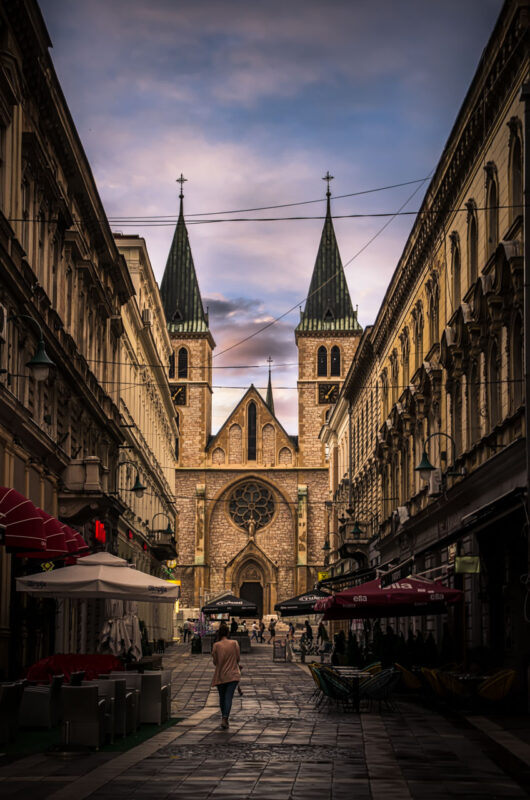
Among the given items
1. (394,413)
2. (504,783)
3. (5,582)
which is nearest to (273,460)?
(394,413)

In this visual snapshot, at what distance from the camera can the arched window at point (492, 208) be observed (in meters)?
23.4

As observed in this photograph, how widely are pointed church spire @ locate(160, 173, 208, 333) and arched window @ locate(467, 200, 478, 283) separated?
75099 millimetres

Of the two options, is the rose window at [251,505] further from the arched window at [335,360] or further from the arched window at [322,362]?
the arched window at [335,360]

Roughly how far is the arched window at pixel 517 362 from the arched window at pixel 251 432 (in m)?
73.1

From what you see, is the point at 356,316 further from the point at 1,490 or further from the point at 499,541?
the point at 1,490

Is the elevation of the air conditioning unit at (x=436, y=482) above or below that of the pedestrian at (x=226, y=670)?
above

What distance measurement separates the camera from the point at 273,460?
9369 centimetres

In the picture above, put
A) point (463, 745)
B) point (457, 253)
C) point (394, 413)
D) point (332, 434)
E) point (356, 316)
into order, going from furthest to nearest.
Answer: point (356, 316)
point (332, 434)
point (394, 413)
point (457, 253)
point (463, 745)

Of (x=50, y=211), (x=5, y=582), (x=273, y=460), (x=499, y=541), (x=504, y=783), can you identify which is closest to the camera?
(x=504, y=783)

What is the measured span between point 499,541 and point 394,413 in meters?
15.7

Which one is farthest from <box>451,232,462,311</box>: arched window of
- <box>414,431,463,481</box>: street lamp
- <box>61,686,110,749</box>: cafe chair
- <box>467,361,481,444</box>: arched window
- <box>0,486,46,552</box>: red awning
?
<box>61,686,110,749</box>: cafe chair

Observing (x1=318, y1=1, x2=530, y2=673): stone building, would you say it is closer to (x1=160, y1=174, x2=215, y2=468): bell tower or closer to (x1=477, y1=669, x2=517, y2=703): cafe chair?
(x1=477, y1=669, x2=517, y2=703): cafe chair

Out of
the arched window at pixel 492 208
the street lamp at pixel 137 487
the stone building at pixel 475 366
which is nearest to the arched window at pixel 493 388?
the stone building at pixel 475 366

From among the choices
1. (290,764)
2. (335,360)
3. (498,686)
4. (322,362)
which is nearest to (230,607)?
(498,686)
